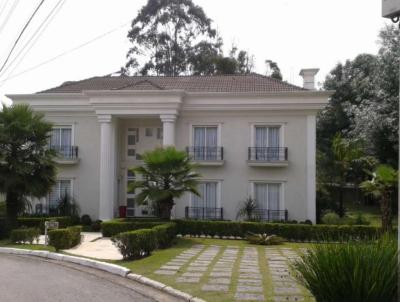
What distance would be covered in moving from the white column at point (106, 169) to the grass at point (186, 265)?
716cm

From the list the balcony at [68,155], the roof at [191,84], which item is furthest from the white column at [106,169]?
the roof at [191,84]

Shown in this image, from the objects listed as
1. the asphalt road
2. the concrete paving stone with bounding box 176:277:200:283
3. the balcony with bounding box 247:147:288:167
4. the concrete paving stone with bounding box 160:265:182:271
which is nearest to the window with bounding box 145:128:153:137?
the balcony with bounding box 247:147:288:167

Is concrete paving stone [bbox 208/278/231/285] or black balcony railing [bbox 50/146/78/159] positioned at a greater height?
black balcony railing [bbox 50/146/78/159]

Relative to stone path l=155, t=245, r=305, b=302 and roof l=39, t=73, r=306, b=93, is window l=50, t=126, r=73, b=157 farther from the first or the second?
stone path l=155, t=245, r=305, b=302

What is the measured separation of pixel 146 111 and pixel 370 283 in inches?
823

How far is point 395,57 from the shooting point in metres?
27.2

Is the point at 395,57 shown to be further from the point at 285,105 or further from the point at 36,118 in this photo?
the point at 36,118

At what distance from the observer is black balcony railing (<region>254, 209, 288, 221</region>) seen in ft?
86.2

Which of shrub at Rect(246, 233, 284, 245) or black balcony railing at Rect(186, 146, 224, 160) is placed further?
black balcony railing at Rect(186, 146, 224, 160)

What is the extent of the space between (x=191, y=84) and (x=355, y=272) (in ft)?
79.9

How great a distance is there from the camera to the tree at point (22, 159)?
20438 mm

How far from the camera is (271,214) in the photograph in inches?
1042

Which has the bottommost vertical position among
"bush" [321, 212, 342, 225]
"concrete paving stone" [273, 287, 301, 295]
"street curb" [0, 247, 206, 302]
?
"street curb" [0, 247, 206, 302]

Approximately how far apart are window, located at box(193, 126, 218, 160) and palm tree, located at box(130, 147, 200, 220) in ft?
19.2
